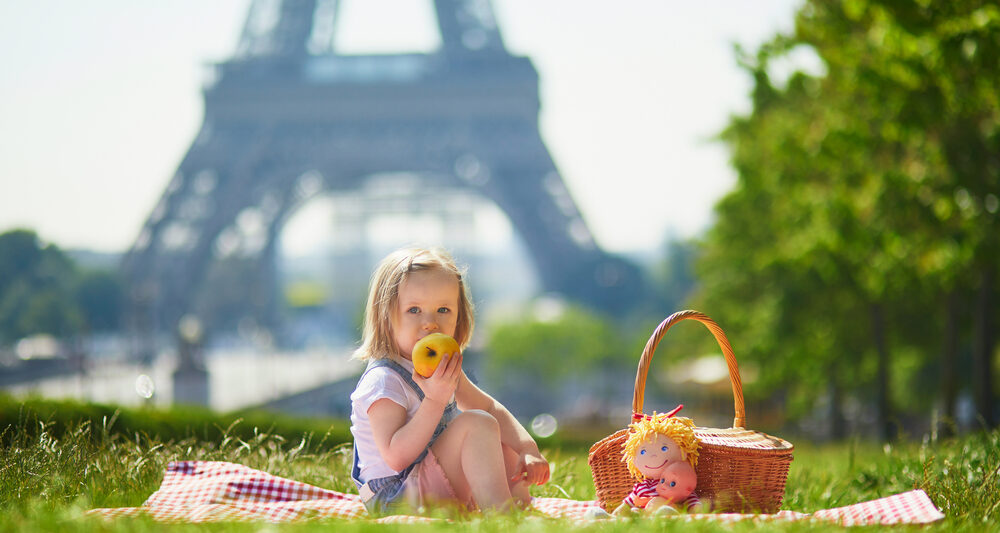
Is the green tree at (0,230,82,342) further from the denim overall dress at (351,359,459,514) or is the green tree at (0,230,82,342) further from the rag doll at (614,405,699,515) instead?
the rag doll at (614,405,699,515)

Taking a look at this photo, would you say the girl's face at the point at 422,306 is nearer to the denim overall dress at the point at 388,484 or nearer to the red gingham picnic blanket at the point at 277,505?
the denim overall dress at the point at 388,484

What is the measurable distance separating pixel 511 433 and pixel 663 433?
0.49m

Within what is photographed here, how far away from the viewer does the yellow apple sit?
2.72 m

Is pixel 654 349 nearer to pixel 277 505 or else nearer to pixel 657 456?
pixel 657 456

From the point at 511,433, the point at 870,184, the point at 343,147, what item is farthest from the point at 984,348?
the point at 343,147

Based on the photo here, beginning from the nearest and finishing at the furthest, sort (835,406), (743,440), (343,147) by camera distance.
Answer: (743,440)
(835,406)
(343,147)

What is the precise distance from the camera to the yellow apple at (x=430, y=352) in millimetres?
2717

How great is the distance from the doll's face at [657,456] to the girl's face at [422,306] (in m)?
0.70

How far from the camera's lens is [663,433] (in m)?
3.01

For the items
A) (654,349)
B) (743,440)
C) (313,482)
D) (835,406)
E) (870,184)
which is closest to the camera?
(743,440)

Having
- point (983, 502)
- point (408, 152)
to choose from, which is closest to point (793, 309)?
point (983, 502)

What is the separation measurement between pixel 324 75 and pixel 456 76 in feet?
13.9

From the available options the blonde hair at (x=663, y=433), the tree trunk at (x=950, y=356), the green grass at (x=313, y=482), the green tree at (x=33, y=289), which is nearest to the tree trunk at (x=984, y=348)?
the tree trunk at (x=950, y=356)

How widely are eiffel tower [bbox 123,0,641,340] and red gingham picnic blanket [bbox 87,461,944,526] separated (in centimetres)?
2489
